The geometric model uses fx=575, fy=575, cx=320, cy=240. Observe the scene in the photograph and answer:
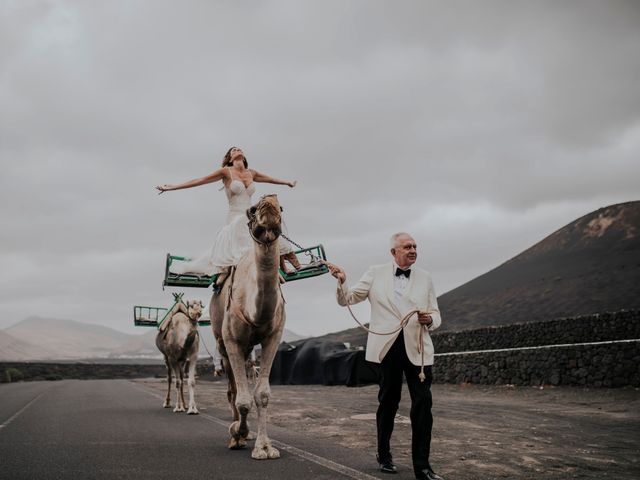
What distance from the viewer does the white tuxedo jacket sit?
5.40 meters

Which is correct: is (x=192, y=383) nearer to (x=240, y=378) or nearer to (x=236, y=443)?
(x=236, y=443)

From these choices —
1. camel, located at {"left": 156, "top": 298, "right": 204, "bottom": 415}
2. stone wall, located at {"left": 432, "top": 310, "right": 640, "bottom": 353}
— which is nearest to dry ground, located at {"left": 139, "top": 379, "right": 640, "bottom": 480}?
stone wall, located at {"left": 432, "top": 310, "right": 640, "bottom": 353}

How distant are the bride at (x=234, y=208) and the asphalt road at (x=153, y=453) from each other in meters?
2.27

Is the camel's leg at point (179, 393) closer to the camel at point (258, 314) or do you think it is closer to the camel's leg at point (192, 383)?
the camel's leg at point (192, 383)

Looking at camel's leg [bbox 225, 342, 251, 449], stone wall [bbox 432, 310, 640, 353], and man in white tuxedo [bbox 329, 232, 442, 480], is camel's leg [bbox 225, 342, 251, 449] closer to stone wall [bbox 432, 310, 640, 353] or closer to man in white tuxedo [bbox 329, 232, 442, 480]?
man in white tuxedo [bbox 329, 232, 442, 480]

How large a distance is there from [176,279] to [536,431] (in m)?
6.17

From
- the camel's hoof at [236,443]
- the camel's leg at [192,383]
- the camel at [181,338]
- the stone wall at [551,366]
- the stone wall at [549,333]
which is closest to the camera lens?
the camel's hoof at [236,443]

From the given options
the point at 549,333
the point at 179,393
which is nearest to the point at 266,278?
the point at 179,393

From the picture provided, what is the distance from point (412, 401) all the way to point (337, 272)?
1424 millimetres

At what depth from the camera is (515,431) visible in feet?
29.6

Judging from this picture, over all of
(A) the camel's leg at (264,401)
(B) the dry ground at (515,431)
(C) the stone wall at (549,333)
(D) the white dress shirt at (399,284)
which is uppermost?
(D) the white dress shirt at (399,284)

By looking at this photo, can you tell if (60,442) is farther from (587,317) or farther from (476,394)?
(587,317)

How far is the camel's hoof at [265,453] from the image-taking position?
6.04 metres

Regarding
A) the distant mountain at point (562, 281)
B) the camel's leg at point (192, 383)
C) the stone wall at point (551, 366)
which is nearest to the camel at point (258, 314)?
the camel's leg at point (192, 383)
